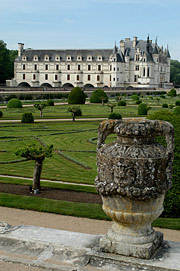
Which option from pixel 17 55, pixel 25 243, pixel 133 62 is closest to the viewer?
pixel 25 243

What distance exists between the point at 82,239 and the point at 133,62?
78.7 m

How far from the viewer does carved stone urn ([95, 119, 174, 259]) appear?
12.9ft

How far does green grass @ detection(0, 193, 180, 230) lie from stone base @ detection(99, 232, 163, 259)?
228 cm

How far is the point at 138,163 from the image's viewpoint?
3916mm

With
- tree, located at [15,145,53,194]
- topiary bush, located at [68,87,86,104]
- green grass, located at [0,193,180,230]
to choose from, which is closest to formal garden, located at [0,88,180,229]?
green grass, located at [0,193,180,230]

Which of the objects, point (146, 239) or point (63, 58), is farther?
point (63, 58)

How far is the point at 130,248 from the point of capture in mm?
4078

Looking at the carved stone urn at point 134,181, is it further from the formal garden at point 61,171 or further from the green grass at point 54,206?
the green grass at point 54,206

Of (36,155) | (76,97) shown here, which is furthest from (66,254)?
(76,97)

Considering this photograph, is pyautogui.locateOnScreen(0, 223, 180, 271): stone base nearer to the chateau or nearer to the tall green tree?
the tall green tree

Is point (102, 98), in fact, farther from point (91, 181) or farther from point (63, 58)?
point (63, 58)

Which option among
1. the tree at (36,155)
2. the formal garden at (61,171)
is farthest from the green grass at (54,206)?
the tree at (36,155)

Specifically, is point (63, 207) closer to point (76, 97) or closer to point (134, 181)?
point (134, 181)

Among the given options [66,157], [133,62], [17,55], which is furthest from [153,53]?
[66,157]
